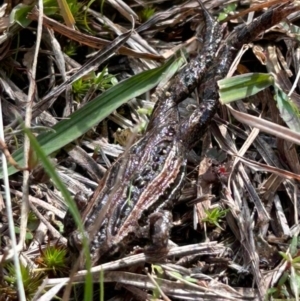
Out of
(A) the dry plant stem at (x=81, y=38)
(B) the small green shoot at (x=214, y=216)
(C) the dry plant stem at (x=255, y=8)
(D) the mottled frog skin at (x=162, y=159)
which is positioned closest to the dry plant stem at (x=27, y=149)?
(A) the dry plant stem at (x=81, y=38)

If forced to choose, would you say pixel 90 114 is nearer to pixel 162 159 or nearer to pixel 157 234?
pixel 162 159

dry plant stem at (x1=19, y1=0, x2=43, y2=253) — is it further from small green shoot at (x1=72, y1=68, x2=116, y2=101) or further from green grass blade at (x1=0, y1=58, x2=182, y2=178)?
small green shoot at (x1=72, y1=68, x2=116, y2=101)

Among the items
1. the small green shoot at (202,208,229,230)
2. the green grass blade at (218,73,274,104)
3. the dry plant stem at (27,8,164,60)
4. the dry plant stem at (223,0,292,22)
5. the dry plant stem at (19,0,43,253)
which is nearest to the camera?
the dry plant stem at (19,0,43,253)

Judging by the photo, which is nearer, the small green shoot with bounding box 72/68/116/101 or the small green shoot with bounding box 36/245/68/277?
the small green shoot with bounding box 36/245/68/277

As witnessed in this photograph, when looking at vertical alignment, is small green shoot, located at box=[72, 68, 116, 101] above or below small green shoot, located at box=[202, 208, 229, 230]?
above

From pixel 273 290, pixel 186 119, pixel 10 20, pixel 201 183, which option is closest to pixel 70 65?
pixel 10 20

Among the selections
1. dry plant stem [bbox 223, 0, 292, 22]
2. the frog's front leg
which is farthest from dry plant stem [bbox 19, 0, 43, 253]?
dry plant stem [bbox 223, 0, 292, 22]
